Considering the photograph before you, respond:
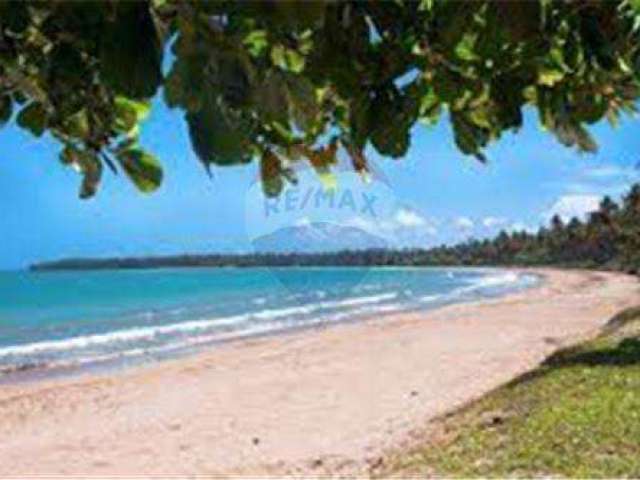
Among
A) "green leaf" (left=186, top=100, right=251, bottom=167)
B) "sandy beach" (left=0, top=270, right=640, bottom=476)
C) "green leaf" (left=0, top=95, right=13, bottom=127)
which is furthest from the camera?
"sandy beach" (left=0, top=270, right=640, bottom=476)

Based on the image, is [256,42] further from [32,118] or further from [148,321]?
[148,321]

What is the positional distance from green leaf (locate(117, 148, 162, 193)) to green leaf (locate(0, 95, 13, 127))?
36 cm

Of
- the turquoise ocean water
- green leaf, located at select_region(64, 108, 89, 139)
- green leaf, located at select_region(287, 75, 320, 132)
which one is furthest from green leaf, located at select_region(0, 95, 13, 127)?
the turquoise ocean water

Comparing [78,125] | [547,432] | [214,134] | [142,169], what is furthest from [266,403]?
[214,134]

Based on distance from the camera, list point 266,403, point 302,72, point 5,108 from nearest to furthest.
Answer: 1. point 302,72
2. point 5,108
3. point 266,403

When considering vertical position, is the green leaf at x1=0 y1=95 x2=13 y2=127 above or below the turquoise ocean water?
above

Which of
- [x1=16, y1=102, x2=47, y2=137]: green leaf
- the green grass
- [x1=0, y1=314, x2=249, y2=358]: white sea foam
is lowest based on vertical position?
[x1=0, y1=314, x2=249, y2=358]: white sea foam

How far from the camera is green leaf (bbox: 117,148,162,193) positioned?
1809mm

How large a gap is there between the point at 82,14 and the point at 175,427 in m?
15.6

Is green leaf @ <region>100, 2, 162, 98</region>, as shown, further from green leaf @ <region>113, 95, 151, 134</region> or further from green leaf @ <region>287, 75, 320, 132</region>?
green leaf @ <region>113, 95, 151, 134</region>

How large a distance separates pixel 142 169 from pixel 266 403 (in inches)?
684

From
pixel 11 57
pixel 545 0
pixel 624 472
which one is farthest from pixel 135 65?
pixel 624 472

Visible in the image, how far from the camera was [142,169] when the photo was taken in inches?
72.6

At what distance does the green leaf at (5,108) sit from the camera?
216 cm
